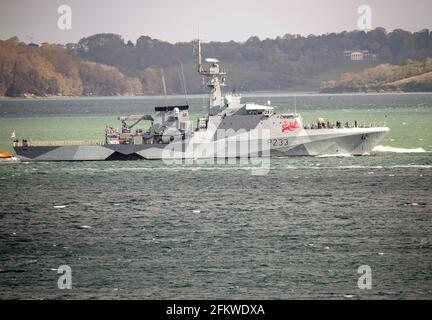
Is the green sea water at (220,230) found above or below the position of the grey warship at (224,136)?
below

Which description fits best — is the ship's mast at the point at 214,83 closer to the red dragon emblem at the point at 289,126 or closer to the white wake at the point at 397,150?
the red dragon emblem at the point at 289,126

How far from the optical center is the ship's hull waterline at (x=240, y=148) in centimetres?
7800

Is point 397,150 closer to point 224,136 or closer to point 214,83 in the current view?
point 224,136

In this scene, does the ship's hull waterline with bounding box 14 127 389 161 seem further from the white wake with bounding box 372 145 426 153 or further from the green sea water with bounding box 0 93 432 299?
the white wake with bounding box 372 145 426 153

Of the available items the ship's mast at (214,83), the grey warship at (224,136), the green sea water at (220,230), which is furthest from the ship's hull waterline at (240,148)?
the ship's mast at (214,83)

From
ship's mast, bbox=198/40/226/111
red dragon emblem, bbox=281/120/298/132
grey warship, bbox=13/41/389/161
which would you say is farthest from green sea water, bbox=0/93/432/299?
ship's mast, bbox=198/40/226/111

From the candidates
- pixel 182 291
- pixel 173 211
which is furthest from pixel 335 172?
pixel 182 291

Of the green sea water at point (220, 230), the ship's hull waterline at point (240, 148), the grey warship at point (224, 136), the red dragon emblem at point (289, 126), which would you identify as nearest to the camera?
the green sea water at point (220, 230)

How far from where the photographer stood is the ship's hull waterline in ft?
256

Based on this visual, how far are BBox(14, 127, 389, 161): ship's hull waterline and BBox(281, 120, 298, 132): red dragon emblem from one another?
633mm

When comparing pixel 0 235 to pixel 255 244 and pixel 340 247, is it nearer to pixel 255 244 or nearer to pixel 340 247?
pixel 255 244

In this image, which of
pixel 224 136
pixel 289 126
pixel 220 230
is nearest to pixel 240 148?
pixel 224 136

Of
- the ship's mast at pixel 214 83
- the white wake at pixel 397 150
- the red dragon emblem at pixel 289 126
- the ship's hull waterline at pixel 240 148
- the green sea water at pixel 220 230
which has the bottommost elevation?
the green sea water at pixel 220 230

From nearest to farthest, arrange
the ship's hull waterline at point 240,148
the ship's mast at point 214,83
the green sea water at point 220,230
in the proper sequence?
the green sea water at point 220,230 → the ship's hull waterline at point 240,148 → the ship's mast at point 214,83
